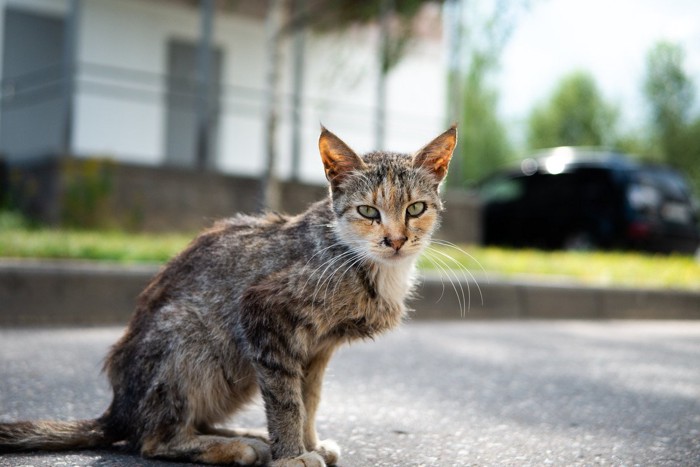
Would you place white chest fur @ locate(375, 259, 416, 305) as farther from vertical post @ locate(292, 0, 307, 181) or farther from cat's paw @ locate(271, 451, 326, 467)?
vertical post @ locate(292, 0, 307, 181)

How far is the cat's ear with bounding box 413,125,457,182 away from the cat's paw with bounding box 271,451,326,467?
1279 mm

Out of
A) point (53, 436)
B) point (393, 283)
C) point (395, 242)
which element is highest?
point (395, 242)

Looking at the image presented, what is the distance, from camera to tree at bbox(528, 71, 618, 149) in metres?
44.5

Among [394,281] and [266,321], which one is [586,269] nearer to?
[394,281]

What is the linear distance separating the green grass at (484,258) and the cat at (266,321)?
2.97m

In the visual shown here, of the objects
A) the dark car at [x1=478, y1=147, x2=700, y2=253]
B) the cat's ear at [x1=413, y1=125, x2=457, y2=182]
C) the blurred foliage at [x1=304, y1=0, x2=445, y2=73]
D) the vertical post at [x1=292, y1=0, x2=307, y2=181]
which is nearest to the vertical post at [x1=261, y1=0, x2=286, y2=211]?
the blurred foliage at [x1=304, y1=0, x2=445, y2=73]

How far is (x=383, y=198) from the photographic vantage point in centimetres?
315

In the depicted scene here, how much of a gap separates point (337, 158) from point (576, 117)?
44552 mm

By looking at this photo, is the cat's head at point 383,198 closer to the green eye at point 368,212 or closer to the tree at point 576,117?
the green eye at point 368,212

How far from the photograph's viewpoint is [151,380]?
2.93 meters

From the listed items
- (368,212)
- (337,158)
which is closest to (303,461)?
(368,212)

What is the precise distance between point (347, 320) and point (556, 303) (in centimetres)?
640

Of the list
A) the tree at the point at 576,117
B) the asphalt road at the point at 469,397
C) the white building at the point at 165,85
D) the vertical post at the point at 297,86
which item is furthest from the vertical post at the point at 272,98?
the tree at the point at 576,117

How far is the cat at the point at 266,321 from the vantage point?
288cm
